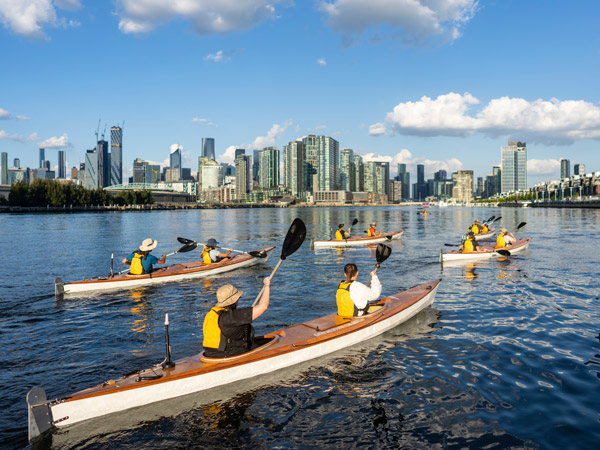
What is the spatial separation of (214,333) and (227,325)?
381 mm

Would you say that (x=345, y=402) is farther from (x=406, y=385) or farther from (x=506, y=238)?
(x=506, y=238)

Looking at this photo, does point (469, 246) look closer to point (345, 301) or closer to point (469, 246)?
point (469, 246)

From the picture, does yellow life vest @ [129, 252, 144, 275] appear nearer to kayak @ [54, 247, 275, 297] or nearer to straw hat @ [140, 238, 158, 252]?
kayak @ [54, 247, 275, 297]

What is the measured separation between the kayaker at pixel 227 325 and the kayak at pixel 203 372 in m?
0.19

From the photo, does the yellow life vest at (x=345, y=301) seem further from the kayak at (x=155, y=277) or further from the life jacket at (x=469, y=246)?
the life jacket at (x=469, y=246)

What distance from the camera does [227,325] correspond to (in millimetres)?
8758

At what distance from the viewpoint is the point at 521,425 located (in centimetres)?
767

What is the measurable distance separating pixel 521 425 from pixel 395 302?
20.3ft

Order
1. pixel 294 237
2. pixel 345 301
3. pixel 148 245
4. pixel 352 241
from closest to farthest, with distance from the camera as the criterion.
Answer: pixel 345 301, pixel 294 237, pixel 148 245, pixel 352 241

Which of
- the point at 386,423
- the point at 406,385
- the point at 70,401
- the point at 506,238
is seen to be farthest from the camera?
the point at 506,238

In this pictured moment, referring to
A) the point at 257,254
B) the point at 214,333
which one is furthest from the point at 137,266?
the point at 214,333

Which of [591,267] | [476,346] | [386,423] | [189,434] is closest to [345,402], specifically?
[386,423]

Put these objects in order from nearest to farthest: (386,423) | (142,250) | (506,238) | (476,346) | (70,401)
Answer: (70,401) → (386,423) → (476,346) → (142,250) → (506,238)

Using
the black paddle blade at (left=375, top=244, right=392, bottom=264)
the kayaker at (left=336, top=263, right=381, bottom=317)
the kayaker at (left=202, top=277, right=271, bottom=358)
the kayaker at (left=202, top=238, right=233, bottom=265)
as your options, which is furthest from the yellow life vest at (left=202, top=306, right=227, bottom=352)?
the kayaker at (left=202, top=238, right=233, bottom=265)
